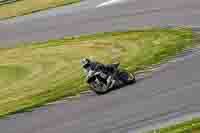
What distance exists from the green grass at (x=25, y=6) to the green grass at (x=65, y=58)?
5.64 metres

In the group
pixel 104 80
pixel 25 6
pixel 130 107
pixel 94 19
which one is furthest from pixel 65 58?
pixel 25 6

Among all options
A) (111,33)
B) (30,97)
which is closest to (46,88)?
(30,97)

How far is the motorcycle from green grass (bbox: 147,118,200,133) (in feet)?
12.7

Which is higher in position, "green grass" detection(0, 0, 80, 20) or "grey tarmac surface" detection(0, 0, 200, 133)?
"green grass" detection(0, 0, 80, 20)

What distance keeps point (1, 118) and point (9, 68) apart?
6.11m

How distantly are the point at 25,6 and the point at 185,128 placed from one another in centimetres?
2096

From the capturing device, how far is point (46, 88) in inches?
939

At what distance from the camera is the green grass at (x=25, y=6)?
1407 inches

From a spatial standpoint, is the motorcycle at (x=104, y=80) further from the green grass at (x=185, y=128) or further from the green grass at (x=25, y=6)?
the green grass at (x=25, y=6)

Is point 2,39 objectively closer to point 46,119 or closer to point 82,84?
point 82,84

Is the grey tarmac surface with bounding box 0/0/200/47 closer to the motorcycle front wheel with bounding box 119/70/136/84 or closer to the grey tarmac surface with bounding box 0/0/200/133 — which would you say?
the grey tarmac surface with bounding box 0/0/200/133

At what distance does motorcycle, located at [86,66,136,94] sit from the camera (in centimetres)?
2148

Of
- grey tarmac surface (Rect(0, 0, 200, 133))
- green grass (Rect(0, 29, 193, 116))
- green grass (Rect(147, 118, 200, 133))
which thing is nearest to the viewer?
green grass (Rect(147, 118, 200, 133))

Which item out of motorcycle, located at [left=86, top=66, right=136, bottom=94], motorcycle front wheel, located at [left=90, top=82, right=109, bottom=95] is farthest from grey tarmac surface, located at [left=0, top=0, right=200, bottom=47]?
motorcycle front wheel, located at [left=90, top=82, right=109, bottom=95]
